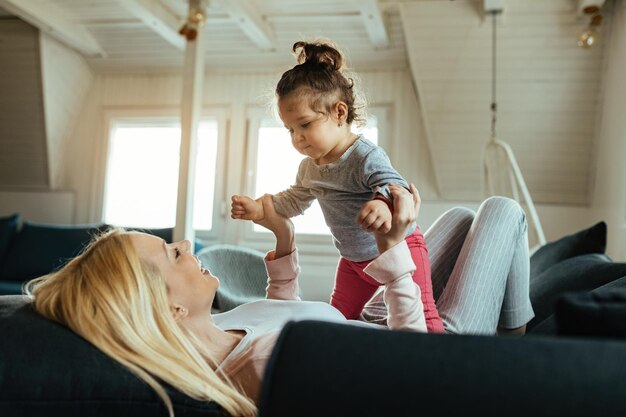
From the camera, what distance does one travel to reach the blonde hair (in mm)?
827

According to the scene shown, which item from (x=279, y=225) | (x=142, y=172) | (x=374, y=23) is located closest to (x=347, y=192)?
(x=279, y=225)

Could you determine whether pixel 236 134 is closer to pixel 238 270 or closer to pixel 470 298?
pixel 238 270

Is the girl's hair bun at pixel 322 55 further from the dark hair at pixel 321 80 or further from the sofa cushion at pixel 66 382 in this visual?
the sofa cushion at pixel 66 382

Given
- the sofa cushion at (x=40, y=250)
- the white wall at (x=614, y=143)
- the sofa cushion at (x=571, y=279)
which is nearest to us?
the sofa cushion at (x=571, y=279)

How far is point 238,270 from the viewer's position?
115 inches

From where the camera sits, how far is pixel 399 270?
3.86 feet

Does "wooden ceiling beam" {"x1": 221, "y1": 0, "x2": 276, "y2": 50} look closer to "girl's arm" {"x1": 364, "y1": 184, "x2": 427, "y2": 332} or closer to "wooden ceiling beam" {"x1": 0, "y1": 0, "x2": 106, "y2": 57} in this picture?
"wooden ceiling beam" {"x1": 0, "y1": 0, "x2": 106, "y2": 57}

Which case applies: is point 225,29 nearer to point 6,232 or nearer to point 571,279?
point 6,232

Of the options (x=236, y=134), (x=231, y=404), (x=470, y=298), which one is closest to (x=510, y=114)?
(x=236, y=134)

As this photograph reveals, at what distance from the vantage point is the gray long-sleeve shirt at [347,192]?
1.45 meters

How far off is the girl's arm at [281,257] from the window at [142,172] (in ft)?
13.6

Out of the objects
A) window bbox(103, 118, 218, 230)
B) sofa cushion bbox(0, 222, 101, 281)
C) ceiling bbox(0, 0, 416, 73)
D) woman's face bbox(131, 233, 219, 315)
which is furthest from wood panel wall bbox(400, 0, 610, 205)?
woman's face bbox(131, 233, 219, 315)

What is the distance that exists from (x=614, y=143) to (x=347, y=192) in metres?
3.17

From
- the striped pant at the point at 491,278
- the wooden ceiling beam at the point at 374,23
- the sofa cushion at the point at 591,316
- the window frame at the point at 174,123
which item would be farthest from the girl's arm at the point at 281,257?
the window frame at the point at 174,123
